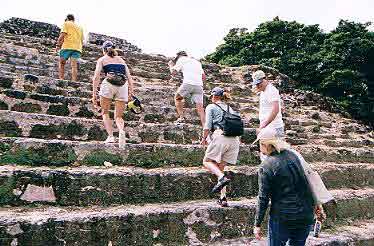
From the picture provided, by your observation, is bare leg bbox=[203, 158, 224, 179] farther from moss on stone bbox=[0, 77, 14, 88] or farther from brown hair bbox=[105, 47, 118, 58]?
moss on stone bbox=[0, 77, 14, 88]

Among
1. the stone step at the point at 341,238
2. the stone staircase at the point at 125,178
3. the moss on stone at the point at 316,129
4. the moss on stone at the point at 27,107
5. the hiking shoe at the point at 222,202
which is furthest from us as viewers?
the moss on stone at the point at 316,129

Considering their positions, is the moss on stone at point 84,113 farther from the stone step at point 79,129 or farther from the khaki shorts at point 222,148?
the khaki shorts at point 222,148

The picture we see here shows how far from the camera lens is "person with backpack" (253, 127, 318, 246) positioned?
3.32m

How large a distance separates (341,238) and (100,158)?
3037 millimetres

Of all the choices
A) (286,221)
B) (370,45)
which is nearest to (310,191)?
(286,221)

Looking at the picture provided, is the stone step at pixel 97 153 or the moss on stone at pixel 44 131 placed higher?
the moss on stone at pixel 44 131

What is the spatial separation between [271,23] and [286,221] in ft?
64.7

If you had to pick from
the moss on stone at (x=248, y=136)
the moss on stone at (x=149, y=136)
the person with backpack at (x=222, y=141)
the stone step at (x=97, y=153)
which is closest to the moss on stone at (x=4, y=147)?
the stone step at (x=97, y=153)

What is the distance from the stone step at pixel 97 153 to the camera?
422cm

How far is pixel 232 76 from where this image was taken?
1137 cm

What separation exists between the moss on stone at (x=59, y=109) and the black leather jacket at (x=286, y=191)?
11.3 feet

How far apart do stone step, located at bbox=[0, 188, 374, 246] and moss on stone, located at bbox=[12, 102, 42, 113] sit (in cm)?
226

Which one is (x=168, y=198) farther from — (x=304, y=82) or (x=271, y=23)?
(x=271, y=23)

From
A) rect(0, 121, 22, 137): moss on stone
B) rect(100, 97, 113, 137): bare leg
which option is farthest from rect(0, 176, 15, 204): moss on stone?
rect(100, 97, 113, 137): bare leg
